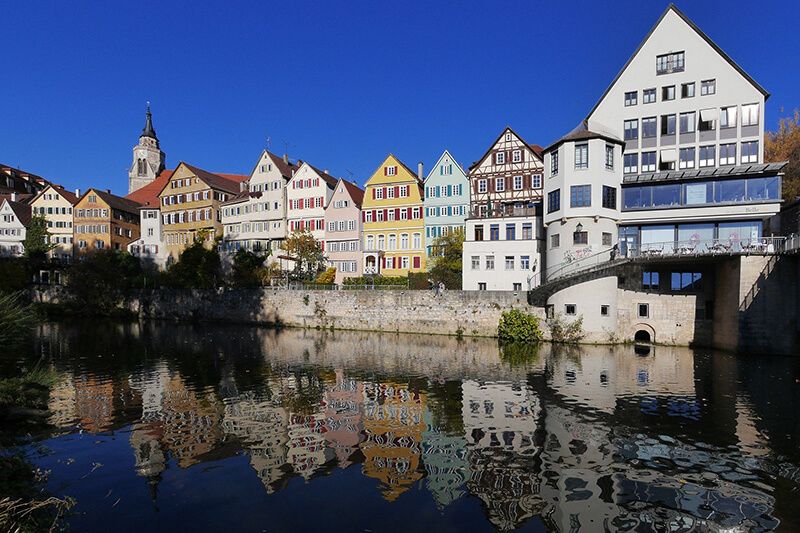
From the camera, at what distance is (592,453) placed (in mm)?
13453

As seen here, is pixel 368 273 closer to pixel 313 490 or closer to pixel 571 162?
pixel 571 162

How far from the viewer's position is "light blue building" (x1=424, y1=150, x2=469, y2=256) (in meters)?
51.9

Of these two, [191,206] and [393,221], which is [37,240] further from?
[393,221]

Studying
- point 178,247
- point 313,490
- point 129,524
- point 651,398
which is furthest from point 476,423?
point 178,247

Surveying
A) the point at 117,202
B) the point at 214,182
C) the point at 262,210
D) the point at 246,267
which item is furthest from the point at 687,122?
the point at 117,202

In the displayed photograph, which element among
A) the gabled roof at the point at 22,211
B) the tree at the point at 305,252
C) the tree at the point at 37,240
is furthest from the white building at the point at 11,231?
the tree at the point at 305,252

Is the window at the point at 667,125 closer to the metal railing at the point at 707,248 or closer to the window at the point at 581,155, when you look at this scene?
the window at the point at 581,155

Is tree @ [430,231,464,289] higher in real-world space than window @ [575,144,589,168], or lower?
lower

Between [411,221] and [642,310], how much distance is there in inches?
1050

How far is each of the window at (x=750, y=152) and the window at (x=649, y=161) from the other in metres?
5.75

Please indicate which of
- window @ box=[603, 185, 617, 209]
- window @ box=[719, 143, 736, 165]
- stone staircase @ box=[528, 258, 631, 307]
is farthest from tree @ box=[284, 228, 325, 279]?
window @ box=[719, 143, 736, 165]

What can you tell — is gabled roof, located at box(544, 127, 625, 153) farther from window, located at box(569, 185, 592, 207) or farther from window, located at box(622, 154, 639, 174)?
window, located at box(569, 185, 592, 207)

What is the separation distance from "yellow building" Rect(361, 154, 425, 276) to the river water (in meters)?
28.4

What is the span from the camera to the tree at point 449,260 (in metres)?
46.1
